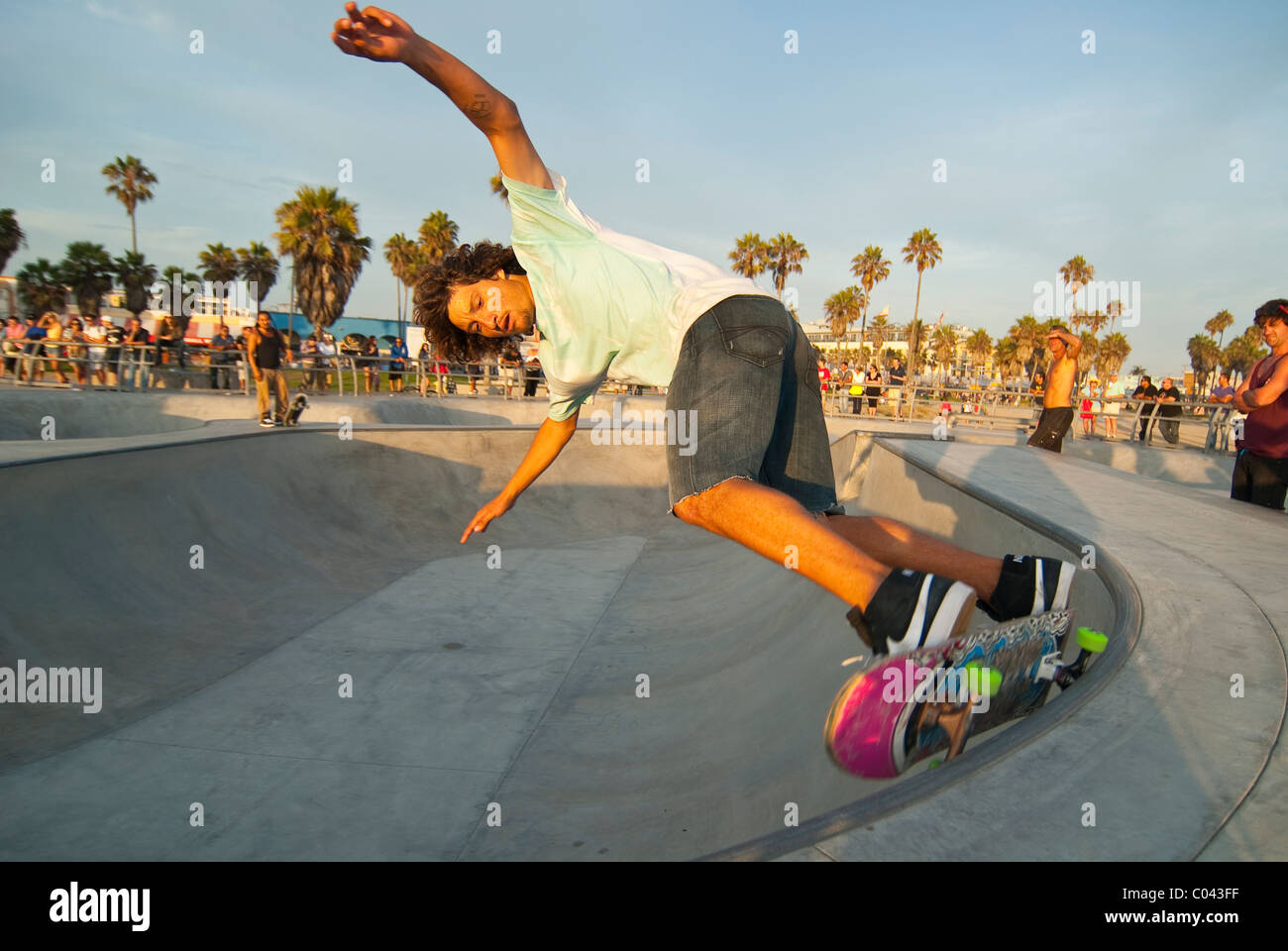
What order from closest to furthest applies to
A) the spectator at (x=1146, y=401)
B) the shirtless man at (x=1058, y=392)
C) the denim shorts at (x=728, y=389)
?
the denim shorts at (x=728, y=389), the shirtless man at (x=1058, y=392), the spectator at (x=1146, y=401)

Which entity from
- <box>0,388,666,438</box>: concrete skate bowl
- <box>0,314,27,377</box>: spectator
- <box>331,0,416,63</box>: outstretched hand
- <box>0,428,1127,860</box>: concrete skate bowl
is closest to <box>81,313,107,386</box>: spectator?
<box>0,314,27,377</box>: spectator

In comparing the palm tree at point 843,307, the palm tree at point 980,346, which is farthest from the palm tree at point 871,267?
the palm tree at point 980,346

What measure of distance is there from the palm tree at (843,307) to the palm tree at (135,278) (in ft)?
192

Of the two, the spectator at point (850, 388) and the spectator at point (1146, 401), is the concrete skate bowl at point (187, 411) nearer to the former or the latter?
the spectator at point (850, 388)

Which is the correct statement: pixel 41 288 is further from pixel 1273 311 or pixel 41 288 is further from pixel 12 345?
pixel 1273 311

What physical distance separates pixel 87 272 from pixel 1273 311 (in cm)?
5402

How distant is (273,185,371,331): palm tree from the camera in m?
38.4

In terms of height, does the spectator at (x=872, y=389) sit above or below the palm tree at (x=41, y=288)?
below

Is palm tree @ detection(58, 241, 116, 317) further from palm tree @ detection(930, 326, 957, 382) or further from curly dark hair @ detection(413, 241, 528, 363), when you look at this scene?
palm tree @ detection(930, 326, 957, 382)

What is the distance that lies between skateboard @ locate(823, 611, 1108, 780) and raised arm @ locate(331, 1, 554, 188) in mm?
1706

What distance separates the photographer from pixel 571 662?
5023mm

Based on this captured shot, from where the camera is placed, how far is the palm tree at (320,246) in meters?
38.4

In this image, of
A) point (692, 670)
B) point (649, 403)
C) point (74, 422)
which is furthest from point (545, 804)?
point (649, 403)
